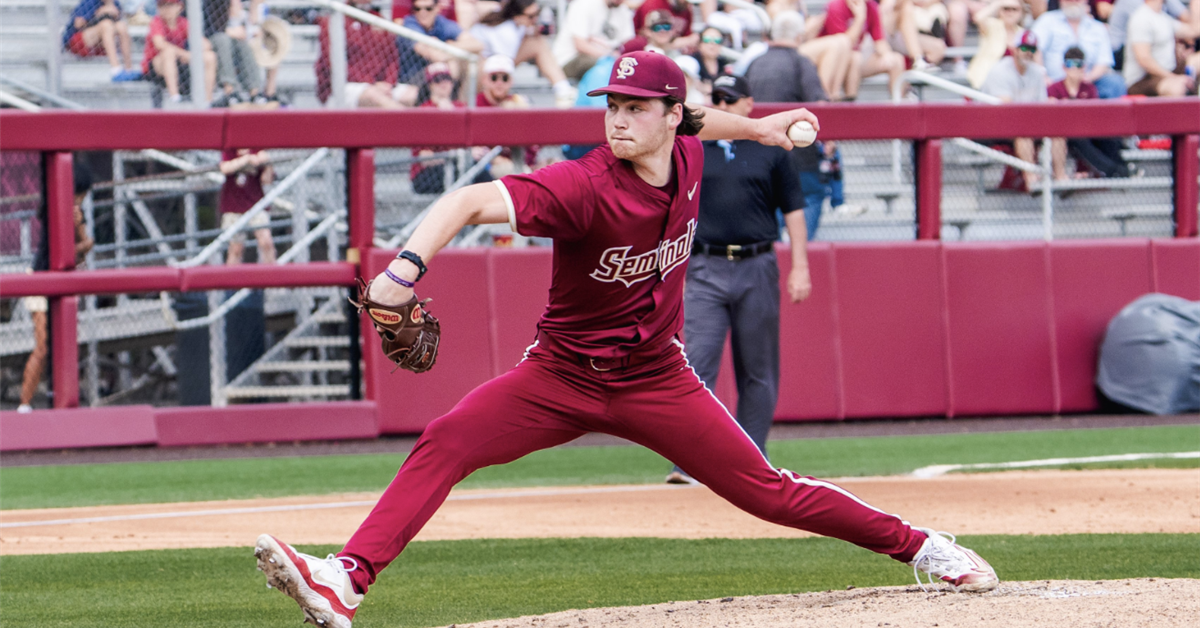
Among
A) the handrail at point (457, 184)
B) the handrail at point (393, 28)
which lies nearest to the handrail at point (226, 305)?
the handrail at point (457, 184)

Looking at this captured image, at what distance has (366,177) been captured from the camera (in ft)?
34.6

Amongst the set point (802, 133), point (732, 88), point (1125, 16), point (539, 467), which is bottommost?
point (539, 467)

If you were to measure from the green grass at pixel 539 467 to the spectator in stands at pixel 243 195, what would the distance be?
1.72m

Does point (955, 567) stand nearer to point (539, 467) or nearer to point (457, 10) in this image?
point (539, 467)

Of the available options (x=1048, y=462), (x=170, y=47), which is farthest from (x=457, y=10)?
(x=1048, y=462)

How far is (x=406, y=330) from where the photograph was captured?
140 inches

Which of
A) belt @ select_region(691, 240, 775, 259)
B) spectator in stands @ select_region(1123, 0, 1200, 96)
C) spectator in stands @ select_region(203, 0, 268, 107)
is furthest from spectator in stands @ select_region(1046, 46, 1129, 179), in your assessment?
spectator in stands @ select_region(203, 0, 268, 107)

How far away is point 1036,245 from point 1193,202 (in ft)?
4.67

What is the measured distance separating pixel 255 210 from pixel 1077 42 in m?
7.91

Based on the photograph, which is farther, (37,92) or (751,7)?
(751,7)

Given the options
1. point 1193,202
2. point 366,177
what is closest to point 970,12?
point 1193,202

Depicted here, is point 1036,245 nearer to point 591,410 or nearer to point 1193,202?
point 1193,202

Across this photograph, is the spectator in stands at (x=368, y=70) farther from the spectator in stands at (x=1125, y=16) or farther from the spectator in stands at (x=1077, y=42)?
the spectator in stands at (x=1125, y=16)

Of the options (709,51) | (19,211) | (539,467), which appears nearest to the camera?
(539,467)
